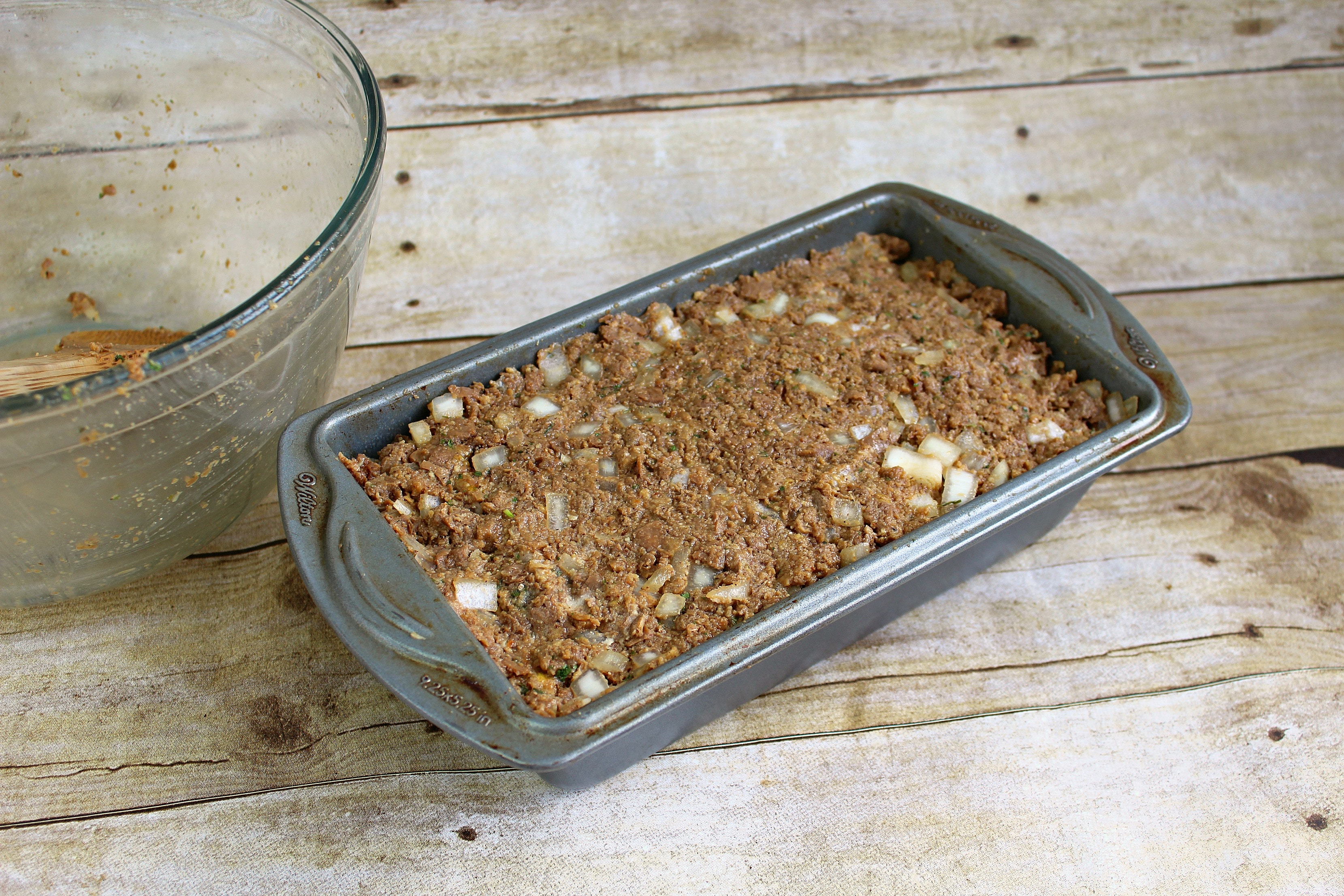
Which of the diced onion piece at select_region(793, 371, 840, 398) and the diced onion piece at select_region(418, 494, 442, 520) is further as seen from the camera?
the diced onion piece at select_region(793, 371, 840, 398)

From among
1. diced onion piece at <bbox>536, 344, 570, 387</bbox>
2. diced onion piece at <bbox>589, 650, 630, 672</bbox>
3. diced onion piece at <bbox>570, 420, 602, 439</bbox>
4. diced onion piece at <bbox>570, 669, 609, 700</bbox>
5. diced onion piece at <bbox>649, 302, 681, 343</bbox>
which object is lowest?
diced onion piece at <bbox>570, 669, 609, 700</bbox>

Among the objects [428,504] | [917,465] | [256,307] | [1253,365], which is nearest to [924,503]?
[917,465]

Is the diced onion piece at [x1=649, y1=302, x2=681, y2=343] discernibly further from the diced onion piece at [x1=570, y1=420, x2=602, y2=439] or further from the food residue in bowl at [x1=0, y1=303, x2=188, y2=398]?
the food residue in bowl at [x1=0, y1=303, x2=188, y2=398]

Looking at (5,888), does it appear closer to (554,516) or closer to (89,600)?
(89,600)

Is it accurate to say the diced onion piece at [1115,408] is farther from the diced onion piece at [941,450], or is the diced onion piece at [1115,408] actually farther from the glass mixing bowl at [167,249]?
the glass mixing bowl at [167,249]

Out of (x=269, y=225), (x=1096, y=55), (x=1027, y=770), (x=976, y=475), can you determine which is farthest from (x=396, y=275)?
(x=1096, y=55)

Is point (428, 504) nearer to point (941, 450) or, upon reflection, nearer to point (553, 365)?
point (553, 365)

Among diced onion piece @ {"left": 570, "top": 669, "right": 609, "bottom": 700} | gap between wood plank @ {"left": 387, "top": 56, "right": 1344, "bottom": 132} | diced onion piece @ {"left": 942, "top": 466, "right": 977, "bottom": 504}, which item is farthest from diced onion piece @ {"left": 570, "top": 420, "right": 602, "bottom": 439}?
gap between wood plank @ {"left": 387, "top": 56, "right": 1344, "bottom": 132}
